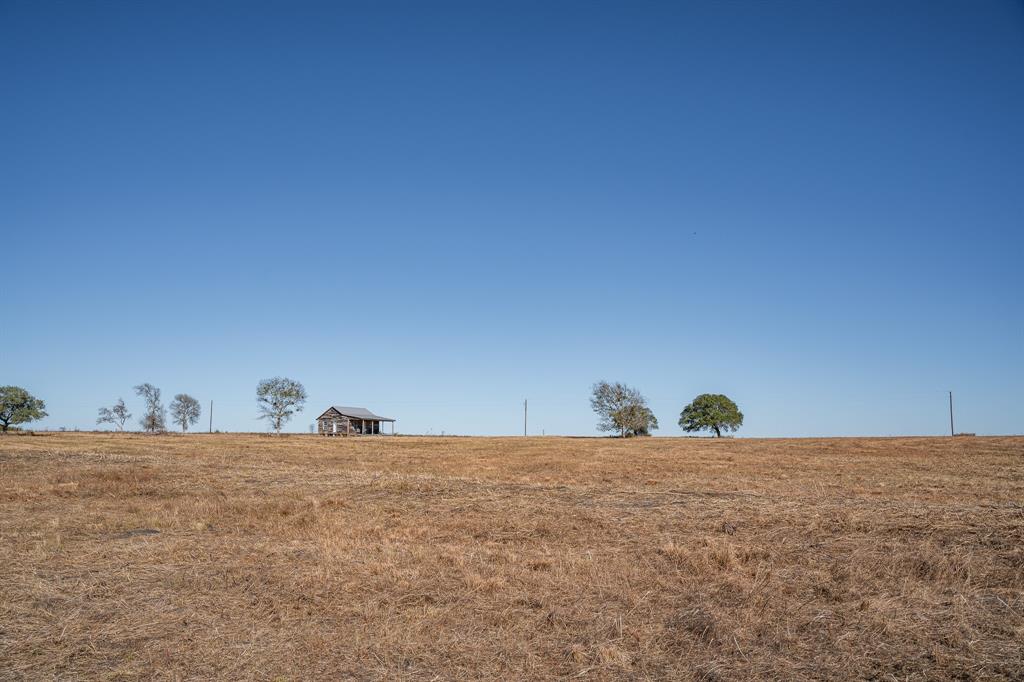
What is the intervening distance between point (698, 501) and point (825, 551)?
436 centimetres

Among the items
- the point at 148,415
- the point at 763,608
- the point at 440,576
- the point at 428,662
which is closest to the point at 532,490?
the point at 440,576

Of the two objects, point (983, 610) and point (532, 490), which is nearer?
point (983, 610)

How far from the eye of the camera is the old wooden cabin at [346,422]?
112 metres

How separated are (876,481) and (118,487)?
923 inches

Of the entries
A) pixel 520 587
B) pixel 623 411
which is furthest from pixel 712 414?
pixel 520 587

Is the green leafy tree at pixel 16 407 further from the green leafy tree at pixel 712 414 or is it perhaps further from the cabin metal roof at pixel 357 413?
the green leafy tree at pixel 712 414

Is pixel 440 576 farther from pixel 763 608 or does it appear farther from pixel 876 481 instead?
pixel 876 481

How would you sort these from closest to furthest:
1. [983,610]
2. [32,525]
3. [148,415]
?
[983,610]
[32,525]
[148,415]

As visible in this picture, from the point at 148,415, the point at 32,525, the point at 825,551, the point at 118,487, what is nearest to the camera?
the point at 825,551

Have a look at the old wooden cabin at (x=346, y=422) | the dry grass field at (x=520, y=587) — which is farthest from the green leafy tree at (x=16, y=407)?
the dry grass field at (x=520, y=587)

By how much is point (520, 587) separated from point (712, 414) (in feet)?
354

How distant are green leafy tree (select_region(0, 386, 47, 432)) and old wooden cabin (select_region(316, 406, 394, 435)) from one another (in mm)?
44541

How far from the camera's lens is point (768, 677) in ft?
19.3

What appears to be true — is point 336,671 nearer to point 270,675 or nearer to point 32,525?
point 270,675
